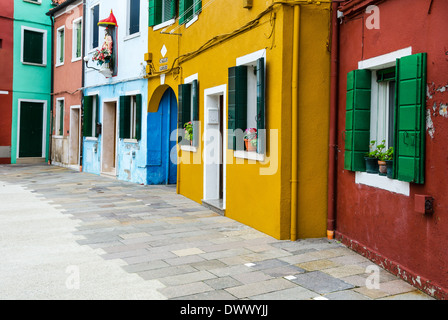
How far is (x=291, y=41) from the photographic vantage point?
21.4 feet

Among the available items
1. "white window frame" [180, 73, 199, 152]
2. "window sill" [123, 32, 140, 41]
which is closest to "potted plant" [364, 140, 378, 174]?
"white window frame" [180, 73, 199, 152]

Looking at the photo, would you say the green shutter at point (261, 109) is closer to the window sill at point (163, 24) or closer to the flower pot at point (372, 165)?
the flower pot at point (372, 165)

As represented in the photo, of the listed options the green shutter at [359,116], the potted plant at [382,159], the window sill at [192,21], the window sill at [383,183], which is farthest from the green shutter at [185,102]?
the potted plant at [382,159]

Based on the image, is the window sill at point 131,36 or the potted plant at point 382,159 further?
the window sill at point 131,36

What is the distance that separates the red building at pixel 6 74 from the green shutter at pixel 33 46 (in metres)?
0.55

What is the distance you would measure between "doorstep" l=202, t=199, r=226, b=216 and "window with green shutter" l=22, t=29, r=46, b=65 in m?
12.9

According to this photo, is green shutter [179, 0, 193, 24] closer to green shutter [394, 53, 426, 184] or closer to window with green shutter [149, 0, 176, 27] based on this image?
window with green shutter [149, 0, 176, 27]

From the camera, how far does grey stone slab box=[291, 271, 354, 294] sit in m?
4.61

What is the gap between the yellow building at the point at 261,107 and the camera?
6547mm

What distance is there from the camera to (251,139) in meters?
7.40

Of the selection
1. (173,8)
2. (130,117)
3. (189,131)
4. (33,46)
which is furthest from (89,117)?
(189,131)

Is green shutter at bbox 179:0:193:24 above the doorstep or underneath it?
above

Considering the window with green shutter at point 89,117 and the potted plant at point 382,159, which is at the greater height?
the window with green shutter at point 89,117

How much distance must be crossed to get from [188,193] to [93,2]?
28.2ft
